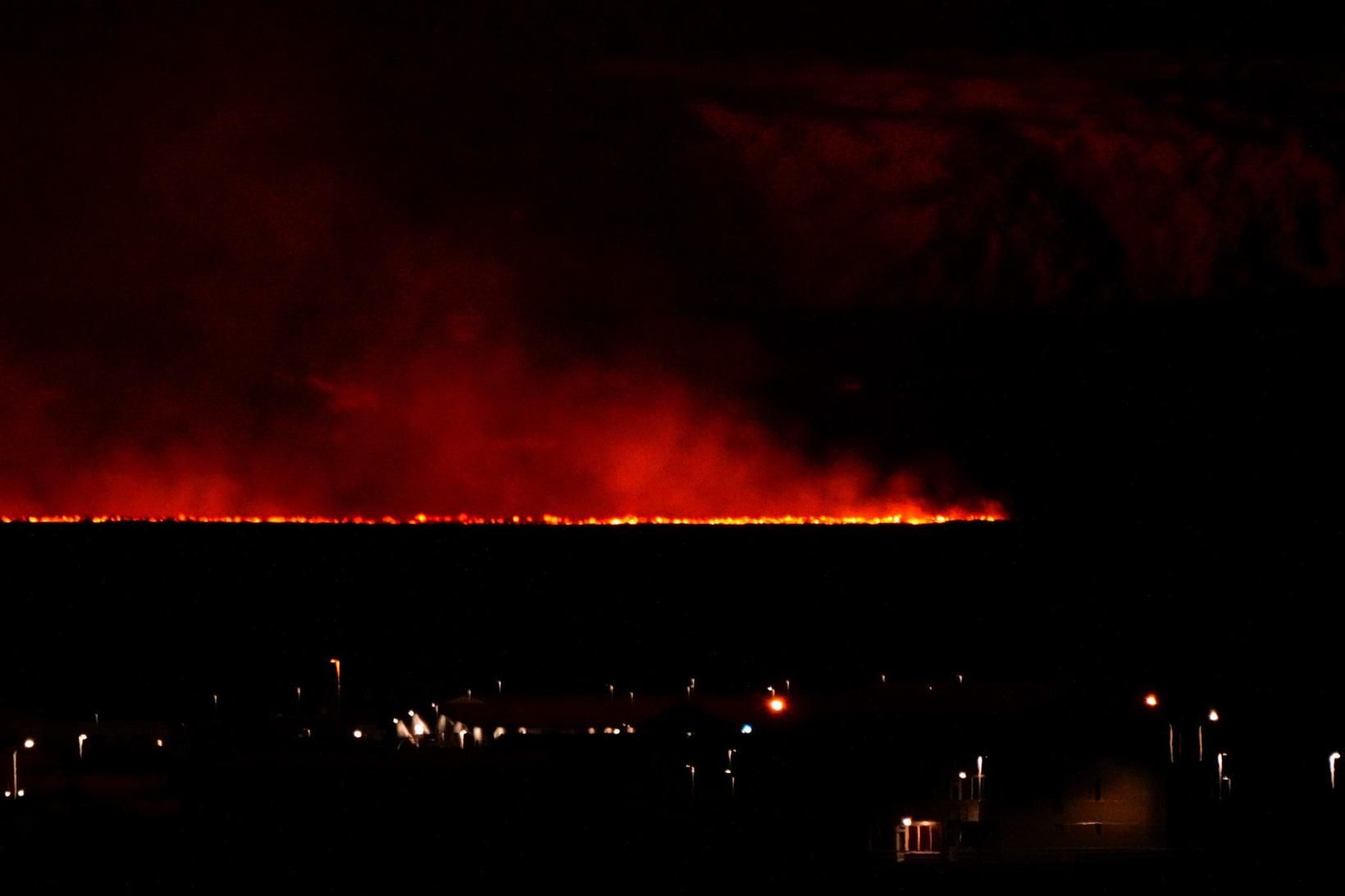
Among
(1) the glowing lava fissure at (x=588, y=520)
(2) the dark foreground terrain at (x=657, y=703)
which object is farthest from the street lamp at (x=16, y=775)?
(1) the glowing lava fissure at (x=588, y=520)

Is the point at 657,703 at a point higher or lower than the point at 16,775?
higher

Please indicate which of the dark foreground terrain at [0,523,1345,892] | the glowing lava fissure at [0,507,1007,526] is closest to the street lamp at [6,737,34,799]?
the dark foreground terrain at [0,523,1345,892]

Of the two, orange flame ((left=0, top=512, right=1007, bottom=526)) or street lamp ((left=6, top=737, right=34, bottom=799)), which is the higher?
orange flame ((left=0, top=512, right=1007, bottom=526))

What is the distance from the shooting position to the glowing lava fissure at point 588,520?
17.0 m

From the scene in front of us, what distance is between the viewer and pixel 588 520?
59.9 ft

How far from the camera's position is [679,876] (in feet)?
22.9

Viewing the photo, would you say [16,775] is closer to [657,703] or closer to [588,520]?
[657,703]

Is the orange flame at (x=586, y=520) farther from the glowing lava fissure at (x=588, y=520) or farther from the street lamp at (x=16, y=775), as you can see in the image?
the street lamp at (x=16, y=775)

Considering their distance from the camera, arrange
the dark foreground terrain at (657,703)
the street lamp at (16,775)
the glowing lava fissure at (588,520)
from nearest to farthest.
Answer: the dark foreground terrain at (657,703) → the street lamp at (16,775) → the glowing lava fissure at (588,520)

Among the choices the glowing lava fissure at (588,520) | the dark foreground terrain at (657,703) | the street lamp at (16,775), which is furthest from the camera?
the glowing lava fissure at (588,520)

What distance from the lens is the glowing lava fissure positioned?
17.0 m

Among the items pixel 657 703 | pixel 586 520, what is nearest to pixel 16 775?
pixel 657 703

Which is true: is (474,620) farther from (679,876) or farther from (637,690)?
(679,876)

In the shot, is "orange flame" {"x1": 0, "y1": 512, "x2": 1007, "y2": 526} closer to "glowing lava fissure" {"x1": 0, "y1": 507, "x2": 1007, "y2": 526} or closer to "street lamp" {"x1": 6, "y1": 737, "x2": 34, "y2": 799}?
"glowing lava fissure" {"x1": 0, "y1": 507, "x2": 1007, "y2": 526}
